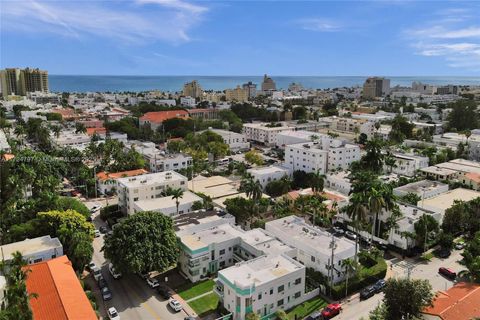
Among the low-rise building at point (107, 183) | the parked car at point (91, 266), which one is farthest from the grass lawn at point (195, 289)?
the low-rise building at point (107, 183)

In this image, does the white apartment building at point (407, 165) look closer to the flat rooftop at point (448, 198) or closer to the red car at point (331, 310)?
the flat rooftop at point (448, 198)

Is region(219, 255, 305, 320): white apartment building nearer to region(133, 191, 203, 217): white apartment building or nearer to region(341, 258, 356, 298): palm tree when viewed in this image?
region(341, 258, 356, 298): palm tree

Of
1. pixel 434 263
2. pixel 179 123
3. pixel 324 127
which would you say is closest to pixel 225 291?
pixel 434 263

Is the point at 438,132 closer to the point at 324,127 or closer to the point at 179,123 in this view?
the point at 324,127

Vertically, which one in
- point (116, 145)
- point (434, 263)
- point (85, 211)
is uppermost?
point (116, 145)

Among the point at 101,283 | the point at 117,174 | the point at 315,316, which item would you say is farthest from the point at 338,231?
the point at 117,174

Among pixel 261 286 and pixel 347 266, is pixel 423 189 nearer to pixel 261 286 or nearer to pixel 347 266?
pixel 347 266
